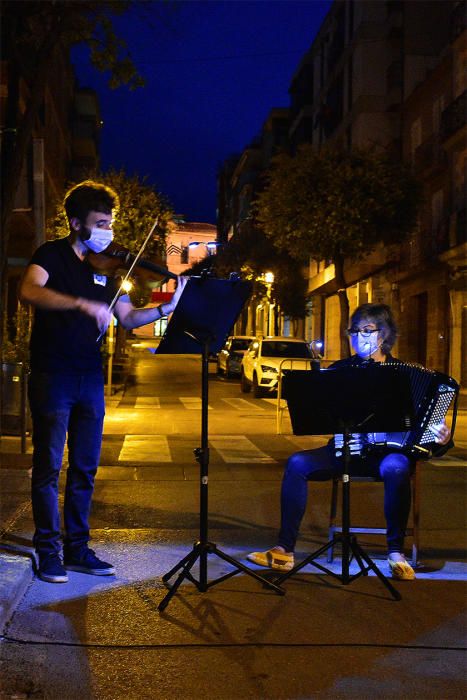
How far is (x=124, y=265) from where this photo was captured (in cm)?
499

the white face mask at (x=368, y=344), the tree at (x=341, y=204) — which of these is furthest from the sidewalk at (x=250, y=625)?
the tree at (x=341, y=204)

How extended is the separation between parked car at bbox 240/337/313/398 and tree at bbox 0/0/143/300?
1179 centimetres

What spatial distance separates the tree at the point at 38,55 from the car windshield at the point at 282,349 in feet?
40.4

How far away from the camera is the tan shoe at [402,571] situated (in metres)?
5.39

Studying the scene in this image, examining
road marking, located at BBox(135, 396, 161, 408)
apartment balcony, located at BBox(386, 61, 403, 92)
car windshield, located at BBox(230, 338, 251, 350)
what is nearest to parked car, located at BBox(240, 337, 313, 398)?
road marking, located at BBox(135, 396, 161, 408)

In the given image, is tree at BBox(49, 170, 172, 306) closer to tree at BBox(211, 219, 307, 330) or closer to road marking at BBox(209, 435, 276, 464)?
tree at BBox(211, 219, 307, 330)

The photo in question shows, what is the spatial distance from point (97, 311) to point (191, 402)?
59.0 ft

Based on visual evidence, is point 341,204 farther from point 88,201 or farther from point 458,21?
point 88,201

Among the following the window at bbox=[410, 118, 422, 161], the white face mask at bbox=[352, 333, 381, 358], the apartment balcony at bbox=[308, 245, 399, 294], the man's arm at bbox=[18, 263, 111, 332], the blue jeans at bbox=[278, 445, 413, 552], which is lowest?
the blue jeans at bbox=[278, 445, 413, 552]

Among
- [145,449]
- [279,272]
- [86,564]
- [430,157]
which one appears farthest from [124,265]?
[279,272]

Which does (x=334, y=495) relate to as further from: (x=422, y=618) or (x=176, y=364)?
(x=176, y=364)

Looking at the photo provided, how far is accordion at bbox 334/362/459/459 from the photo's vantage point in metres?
5.25

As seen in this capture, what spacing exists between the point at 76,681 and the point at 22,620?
2.80 ft

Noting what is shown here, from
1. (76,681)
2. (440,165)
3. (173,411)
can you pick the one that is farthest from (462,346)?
(76,681)
